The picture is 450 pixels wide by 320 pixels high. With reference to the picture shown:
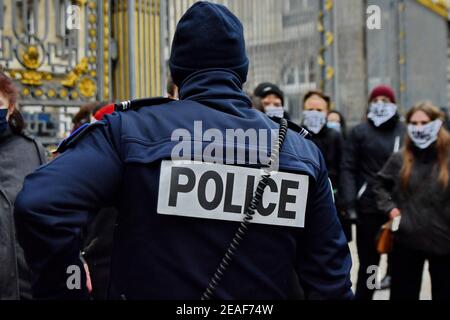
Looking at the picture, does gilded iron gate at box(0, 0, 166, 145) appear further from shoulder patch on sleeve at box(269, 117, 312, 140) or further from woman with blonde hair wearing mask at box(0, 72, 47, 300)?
shoulder patch on sleeve at box(269, 117, 312, 140)

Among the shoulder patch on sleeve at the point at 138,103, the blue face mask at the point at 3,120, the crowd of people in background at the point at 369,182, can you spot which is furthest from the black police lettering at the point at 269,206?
the blue face mask at the point at 3,120

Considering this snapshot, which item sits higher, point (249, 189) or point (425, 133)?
point (425, 133)

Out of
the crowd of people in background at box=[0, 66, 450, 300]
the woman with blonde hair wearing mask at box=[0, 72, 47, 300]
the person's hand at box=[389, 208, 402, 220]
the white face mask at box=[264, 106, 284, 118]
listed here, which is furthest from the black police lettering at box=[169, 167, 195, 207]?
the white face mask at box=[264, 106, 284, 118]

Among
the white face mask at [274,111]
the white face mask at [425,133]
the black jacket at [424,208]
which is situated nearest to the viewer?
the black jacket at [424,208]

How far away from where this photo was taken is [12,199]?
266 centimetres

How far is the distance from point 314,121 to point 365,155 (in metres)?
0.49

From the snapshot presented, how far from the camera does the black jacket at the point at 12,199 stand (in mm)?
2549

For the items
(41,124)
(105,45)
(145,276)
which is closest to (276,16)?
(105,45)

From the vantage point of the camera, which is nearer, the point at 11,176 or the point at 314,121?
the point at 11,176

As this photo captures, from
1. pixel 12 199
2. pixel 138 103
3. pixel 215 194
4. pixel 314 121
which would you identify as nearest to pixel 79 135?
pixel 138 103

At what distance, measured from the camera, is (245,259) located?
5.75ft

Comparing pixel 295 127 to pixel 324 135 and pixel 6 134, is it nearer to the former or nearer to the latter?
pixel 6 134

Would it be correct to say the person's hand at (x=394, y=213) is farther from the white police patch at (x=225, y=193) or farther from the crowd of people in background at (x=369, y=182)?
the white police patch at (x=225, y=193)
